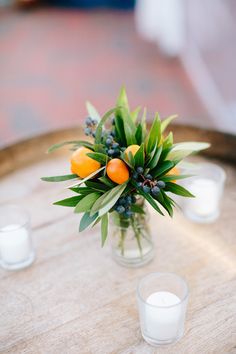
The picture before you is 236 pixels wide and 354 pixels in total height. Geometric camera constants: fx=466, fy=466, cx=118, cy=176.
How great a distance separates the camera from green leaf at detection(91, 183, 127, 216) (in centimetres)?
92

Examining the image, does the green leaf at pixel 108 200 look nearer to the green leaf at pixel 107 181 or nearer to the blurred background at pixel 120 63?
the green leaf at pixel 107 181

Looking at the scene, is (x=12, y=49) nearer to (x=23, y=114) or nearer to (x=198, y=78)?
(x=23, y=114)

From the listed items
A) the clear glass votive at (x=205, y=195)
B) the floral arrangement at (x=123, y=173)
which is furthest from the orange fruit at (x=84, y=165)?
the clear glass votive at (x=205, y=195)

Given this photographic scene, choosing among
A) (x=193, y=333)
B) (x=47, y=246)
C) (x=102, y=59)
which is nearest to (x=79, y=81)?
(x=102, y=59)

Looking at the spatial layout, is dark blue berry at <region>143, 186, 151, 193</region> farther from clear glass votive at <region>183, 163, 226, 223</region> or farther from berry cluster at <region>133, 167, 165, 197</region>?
clear glass votive at <region>183, 163, 226, 223</region>

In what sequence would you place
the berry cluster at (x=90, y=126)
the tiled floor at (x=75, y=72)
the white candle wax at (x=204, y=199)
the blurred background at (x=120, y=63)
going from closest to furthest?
the berry cluster at (x=90, y=126), the white candle wax at (x=204, y=199), the blurred background at (x=120, y=63), the tiled floor at (x=75, y=72)

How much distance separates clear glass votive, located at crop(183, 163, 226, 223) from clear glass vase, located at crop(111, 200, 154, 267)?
193mm

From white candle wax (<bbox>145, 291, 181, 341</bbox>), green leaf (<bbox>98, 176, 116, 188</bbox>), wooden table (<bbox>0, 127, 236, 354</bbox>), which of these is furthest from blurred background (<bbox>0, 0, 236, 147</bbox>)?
white candle wax (<bbox>145, 291, 181, 341</bbox>)

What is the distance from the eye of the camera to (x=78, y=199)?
39.7 inches

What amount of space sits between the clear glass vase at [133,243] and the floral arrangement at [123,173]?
76 millimetres

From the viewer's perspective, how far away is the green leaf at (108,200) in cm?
92

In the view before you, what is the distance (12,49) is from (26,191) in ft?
9.88

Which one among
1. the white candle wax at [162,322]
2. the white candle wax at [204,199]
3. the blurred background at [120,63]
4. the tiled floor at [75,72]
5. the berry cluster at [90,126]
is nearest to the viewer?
the white candle wax at [162,322]

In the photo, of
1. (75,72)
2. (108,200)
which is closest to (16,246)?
(108,200)
